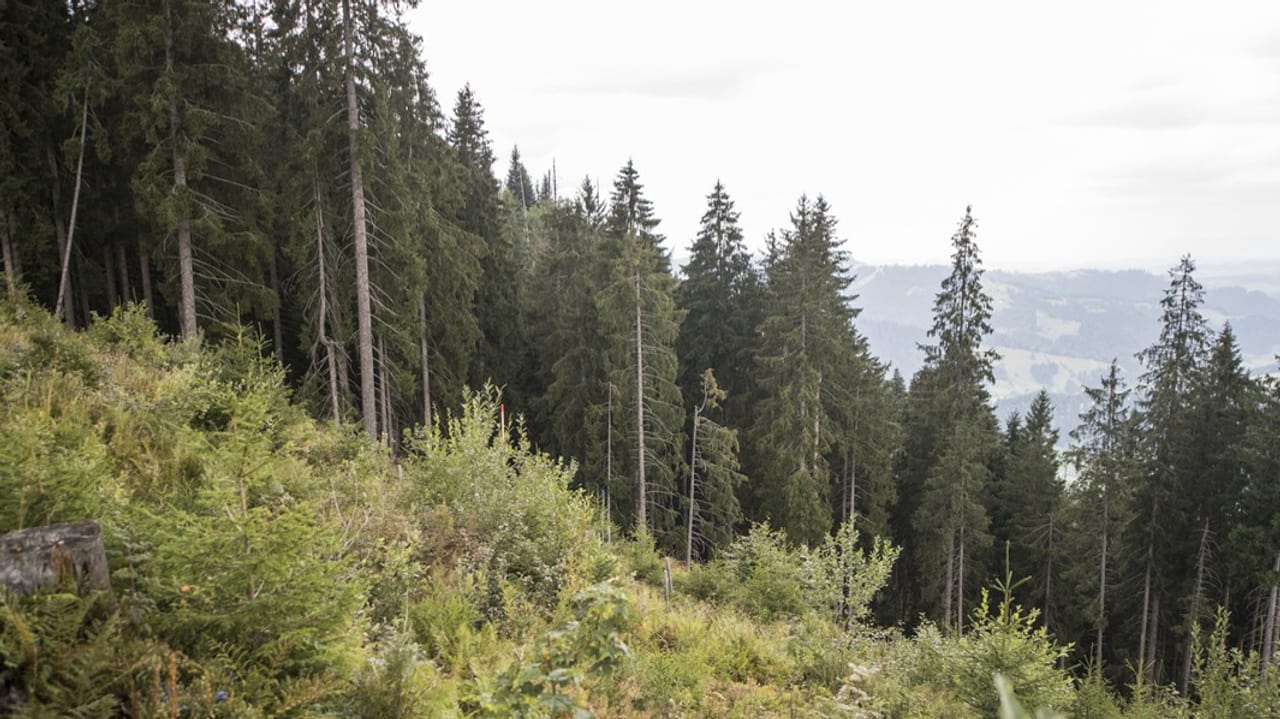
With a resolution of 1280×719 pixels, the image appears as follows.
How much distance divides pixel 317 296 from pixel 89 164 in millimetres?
8740

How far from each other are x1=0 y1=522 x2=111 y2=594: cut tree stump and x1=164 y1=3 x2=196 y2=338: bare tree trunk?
14.0 metres

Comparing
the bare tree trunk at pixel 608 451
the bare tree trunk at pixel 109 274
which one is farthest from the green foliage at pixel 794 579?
the bare tree trunk at pixel 109 274

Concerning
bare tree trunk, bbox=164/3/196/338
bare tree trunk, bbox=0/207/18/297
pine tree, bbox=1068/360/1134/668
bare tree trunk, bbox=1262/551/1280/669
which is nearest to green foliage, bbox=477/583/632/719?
bare tree trunk, bbox=164/3/196/338

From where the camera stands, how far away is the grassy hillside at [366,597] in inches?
120

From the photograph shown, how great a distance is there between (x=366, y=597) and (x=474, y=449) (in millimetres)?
4186

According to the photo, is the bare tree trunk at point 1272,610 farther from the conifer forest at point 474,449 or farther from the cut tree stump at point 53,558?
the cut tree stump at point 53,558

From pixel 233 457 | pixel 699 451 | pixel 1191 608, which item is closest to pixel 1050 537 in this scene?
pixel 1191 608

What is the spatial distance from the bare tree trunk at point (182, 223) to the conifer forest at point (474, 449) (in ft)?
0.32

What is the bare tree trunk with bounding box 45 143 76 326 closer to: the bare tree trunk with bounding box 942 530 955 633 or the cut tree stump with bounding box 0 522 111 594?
the cut tree stump with bounding box 0 522 111 594

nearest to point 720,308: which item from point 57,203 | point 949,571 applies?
point 949,571

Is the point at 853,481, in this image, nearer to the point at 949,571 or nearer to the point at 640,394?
the point at 949,571

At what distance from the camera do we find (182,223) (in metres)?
15.1

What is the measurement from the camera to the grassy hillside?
9.98ft

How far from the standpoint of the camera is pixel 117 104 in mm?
17484
